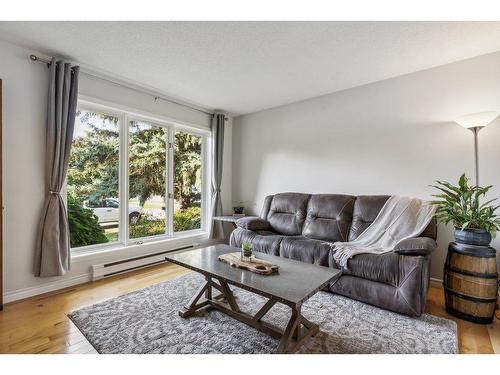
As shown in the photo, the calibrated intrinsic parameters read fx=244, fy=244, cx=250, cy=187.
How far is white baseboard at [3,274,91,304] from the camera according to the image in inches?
88.7

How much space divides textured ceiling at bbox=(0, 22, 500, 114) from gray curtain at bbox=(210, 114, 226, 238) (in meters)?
1.10

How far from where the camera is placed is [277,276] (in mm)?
1663

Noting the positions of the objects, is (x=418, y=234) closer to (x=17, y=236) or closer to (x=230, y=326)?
(x=230, y=326)

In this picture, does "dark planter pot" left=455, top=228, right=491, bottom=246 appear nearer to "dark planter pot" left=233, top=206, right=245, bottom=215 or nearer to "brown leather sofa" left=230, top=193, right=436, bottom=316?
"brown leather sofa" left=230, top=193, right=436, bottom=316

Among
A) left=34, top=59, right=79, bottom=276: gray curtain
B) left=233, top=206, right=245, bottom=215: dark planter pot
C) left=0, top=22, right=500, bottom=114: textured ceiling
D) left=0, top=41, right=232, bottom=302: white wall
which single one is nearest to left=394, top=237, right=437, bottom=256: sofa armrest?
left=0, top=22, right=500, bottom=114: textured ceiling

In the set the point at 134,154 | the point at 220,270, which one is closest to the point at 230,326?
the point at 220,270

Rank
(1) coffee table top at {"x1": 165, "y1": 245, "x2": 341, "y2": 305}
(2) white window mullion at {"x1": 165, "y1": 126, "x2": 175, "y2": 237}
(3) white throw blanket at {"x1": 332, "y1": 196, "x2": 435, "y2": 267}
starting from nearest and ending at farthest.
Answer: (1) coffee table top at {"x1": 165, "y1": 245, "x2": 341, "y2": 305}
(3) white throw blanket at {"x1": 332, "y1": 196, "x2": 435, "y2": 267}
(2) white window mullion at {"x1": 165, "y1": 126, "x2": 175, "y2": 237}

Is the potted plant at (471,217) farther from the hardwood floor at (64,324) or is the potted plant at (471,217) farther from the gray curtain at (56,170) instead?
the gray curtain at (56,170)
